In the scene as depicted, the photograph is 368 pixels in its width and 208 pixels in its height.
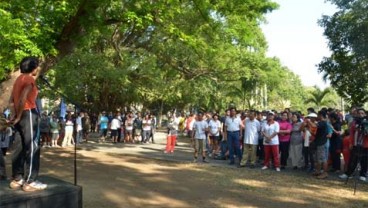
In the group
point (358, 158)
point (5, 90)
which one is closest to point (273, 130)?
point (358, 158)

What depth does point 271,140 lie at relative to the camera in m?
13.0

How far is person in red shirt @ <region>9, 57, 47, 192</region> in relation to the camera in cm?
559

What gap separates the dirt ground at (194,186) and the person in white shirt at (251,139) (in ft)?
1.94

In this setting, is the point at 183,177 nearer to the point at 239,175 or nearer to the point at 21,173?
the point at 239,175

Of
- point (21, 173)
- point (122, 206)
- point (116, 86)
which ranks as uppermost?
point (116, 86)

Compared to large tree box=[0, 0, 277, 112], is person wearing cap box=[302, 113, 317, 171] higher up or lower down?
lower down

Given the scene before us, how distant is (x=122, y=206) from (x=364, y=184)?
6.03 m

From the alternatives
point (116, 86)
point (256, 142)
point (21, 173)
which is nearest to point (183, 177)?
point (256, 142)

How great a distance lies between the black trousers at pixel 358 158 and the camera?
1058 cm

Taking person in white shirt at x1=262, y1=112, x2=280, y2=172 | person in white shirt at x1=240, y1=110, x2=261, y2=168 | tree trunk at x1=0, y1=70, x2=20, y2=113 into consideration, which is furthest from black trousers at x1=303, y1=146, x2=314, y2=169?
tree trunk at x1=0, y1=70, x2=20, y2=113

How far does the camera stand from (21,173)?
591 centimetres

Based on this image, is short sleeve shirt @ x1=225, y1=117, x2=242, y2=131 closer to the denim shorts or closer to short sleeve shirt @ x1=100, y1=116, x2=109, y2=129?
the denim shorts

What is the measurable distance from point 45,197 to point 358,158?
26.1 ft

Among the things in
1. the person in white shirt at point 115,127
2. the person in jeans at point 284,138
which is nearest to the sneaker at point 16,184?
the person in jeans at point 284,138
